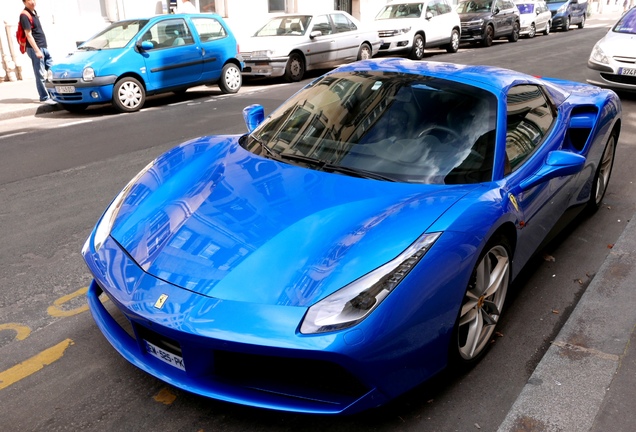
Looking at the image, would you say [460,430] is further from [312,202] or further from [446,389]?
[312,202]

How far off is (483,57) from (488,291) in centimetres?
1611

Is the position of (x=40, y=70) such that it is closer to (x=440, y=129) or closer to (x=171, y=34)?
(x=171, y=34)

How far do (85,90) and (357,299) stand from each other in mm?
9012

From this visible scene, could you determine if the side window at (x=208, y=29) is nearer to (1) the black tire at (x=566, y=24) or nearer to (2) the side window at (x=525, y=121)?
(2) the side window at (x=525, y=121)

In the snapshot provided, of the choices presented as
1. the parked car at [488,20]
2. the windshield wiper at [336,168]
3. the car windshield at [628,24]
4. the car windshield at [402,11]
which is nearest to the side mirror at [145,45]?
the car windshield at [628,24]

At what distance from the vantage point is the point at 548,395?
2.78 m

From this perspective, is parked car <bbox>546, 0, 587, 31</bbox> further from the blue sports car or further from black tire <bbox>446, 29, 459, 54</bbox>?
the blue sports car

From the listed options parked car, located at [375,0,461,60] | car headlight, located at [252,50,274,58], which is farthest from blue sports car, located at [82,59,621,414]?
parked car, located at [375,0,461,60]

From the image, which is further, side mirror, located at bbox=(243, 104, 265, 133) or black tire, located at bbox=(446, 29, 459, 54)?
black tire, located at bbox=(446, 29, 459, 54)

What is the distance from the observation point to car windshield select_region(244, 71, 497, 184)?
325 cm

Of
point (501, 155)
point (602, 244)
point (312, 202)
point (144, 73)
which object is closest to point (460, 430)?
point (312, 202)

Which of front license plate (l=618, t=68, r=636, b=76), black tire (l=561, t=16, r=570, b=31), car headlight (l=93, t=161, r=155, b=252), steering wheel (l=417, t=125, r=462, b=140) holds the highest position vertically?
steering wheel (l=417, t=125, r=462, b=140)

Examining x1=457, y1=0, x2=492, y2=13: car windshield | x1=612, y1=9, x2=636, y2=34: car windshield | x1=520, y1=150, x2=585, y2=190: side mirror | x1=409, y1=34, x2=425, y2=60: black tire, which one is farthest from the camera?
x1=457, y1=0, x2=492, y2=13: car windshield

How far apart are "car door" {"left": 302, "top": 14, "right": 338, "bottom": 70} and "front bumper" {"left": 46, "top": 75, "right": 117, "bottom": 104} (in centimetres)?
500
